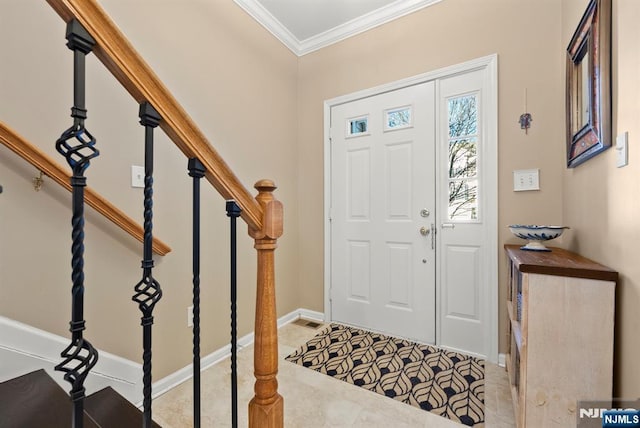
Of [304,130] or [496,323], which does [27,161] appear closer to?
[304,130]

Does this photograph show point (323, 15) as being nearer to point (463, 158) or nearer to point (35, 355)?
point (463, 158)

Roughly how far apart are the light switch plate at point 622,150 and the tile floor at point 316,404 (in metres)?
1.31

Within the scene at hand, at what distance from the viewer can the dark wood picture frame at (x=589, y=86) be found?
3.61 feet

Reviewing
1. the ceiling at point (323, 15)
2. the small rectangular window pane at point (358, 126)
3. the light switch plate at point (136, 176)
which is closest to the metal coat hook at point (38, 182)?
the light switch plate at point (136, 176)

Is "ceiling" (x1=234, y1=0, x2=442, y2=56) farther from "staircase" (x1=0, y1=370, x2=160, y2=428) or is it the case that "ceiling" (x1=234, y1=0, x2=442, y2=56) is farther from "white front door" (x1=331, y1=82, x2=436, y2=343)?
"staircase" (x1=0, y1=370, x2=160, y2=428)

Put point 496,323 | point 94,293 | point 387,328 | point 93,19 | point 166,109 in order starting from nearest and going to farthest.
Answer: point 93,19 < point 166,109 < point 94,293 < point 496,323 < point 387,328

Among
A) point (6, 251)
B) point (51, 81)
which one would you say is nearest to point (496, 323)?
Result: point (6, 251)

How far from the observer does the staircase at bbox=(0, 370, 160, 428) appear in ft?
2.81

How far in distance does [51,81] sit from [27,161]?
1.36ft

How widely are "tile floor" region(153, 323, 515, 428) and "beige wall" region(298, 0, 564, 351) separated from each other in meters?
0.62

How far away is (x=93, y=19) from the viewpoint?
56 cm

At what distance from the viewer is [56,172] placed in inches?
45.9

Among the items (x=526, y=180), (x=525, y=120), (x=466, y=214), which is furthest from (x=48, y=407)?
(x=525, y=120)

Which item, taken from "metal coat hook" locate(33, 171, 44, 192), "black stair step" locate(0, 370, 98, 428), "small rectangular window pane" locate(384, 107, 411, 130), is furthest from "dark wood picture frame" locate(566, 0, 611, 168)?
"metal coat hook" locate(33, 171, 44, 192)
